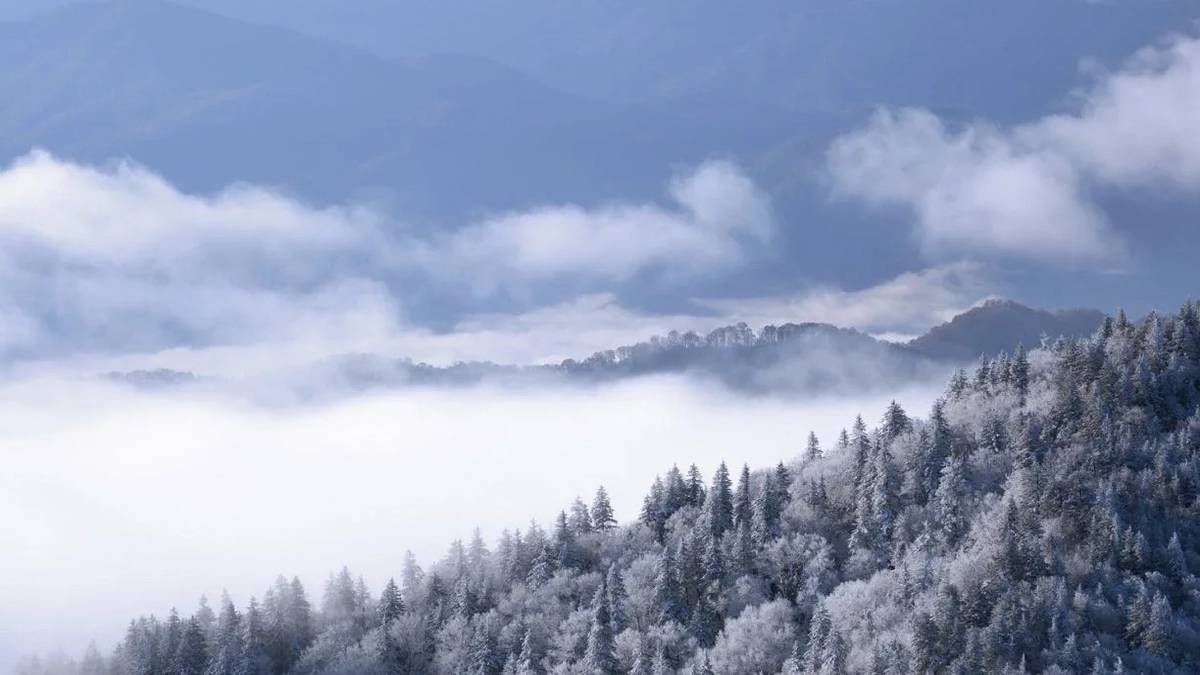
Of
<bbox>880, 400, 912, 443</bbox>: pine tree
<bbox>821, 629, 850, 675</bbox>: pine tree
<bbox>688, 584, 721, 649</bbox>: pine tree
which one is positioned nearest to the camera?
<bbox>821, 629, 850, 675</bbox>: pine tree

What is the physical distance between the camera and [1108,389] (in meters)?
165

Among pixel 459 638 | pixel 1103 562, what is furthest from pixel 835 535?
pixel 459 638

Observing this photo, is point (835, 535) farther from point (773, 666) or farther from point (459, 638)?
point (459, 638)

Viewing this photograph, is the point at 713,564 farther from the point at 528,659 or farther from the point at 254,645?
the point at 254,645

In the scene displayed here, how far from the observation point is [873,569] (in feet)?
Result: 509

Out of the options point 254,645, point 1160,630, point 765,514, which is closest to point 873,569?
point 765,514

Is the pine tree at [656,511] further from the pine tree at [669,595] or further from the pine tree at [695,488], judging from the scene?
the pine tree at [669,595]

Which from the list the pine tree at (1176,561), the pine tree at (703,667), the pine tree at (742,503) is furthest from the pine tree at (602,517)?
the pine tree at (1176,561)

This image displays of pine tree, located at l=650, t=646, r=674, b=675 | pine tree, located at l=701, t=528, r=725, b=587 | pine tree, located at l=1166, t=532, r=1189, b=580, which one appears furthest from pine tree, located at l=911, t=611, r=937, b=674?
pine tree, located at l=701, t=528, r=725, b=587

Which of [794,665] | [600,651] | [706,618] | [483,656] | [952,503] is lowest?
Result: [483,656]

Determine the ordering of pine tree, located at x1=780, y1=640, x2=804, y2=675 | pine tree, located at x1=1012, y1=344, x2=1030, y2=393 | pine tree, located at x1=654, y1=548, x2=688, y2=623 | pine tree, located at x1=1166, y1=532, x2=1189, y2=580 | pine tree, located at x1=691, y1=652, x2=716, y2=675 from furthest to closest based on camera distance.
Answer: pine tree, located at x1=1012, y1=344, x2=1030, y2=393 → pine tree, located at x1=654, y1=548, x2=688, y2=623 → pine tree, located at x1=1166, y1=532, x2=1189, y2=580 → pine tree, located at x1=691, y1=652, x2=716, y2=675 → pine tree, located at x1=780, y1=640, x2=804, y2=675

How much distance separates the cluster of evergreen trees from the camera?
132 metres

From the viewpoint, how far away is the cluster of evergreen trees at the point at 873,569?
13162cm

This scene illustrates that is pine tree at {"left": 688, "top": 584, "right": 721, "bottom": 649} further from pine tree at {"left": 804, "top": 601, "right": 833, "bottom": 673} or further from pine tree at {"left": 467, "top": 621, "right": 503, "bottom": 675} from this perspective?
pine tree at {"left": 467, "top": 621, "right": 503, "bottom": 675}
